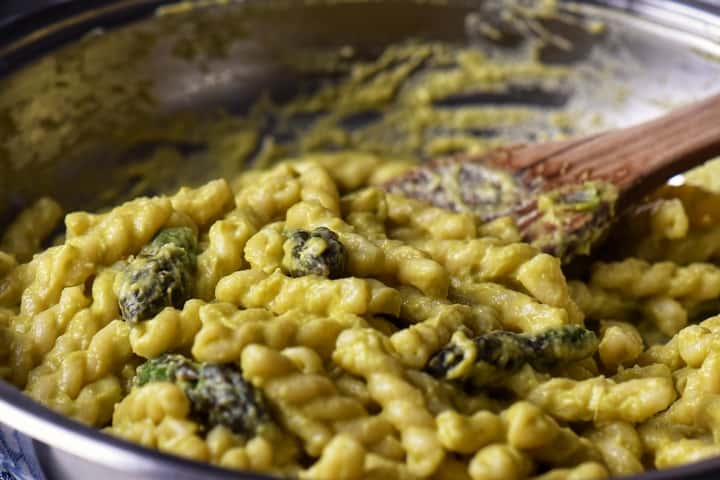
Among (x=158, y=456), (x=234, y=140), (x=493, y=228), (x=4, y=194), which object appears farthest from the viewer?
(x=234, y=140)

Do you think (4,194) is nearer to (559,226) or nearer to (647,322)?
(559,226)

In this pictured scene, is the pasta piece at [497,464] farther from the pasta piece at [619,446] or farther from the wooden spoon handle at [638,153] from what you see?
the wooden spoon handle at [638,153]

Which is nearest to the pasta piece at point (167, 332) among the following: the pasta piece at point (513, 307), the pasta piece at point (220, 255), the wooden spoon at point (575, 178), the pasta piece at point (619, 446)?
the pasta piece at point (220, 255)

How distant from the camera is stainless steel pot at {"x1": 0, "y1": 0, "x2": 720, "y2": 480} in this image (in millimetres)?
2002

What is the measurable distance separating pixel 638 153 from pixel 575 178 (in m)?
0.13

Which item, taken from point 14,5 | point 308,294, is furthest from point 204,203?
point 14,5

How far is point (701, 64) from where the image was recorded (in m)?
2.13

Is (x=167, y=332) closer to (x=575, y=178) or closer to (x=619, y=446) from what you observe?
(x=619, y=446)

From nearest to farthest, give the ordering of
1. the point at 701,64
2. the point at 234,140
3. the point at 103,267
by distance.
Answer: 1. the point at 103,267
2. the point at 701,64
3. the point at 234,140

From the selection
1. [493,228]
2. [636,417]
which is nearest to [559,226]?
[493,228]

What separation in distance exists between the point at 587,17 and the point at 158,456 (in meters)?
1.61

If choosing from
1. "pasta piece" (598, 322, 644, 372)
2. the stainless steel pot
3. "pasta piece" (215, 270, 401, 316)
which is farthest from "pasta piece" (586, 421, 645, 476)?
the stainless steel pot

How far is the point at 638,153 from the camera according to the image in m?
1.84

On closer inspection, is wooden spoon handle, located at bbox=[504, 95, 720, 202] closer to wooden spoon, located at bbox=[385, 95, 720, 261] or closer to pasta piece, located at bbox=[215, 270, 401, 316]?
wooden spoon, located at bbox=[385, 95, 720, 261]
